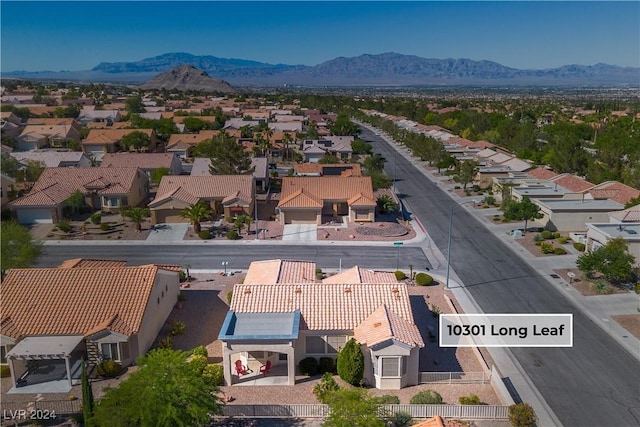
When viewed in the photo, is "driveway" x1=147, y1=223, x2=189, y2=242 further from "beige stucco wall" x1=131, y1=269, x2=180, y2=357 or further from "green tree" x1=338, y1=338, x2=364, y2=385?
"green tree" x1=338, y1=338, x2=364, y2=385

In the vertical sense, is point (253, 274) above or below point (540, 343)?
above

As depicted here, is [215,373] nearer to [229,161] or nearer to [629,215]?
[629,215]

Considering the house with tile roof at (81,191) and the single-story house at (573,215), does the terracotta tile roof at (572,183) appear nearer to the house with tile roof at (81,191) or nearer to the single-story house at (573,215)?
the single-story house at (573,215)

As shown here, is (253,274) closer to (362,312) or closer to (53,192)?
(362,312)

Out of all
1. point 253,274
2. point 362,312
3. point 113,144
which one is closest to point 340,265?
point 253,274

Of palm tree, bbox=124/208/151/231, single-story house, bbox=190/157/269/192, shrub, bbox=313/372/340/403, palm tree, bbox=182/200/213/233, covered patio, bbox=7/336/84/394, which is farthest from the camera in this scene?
single-story house, bbox=190/157/269/192

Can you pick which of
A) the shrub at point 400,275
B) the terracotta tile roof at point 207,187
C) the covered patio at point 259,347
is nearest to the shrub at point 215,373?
the covered patio at point 259,347

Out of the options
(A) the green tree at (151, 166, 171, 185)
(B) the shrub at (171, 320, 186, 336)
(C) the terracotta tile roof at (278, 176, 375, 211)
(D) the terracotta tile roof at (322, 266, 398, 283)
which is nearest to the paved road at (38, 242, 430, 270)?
(C) the terracotta tile roof at (278, 176, 375, 211)
